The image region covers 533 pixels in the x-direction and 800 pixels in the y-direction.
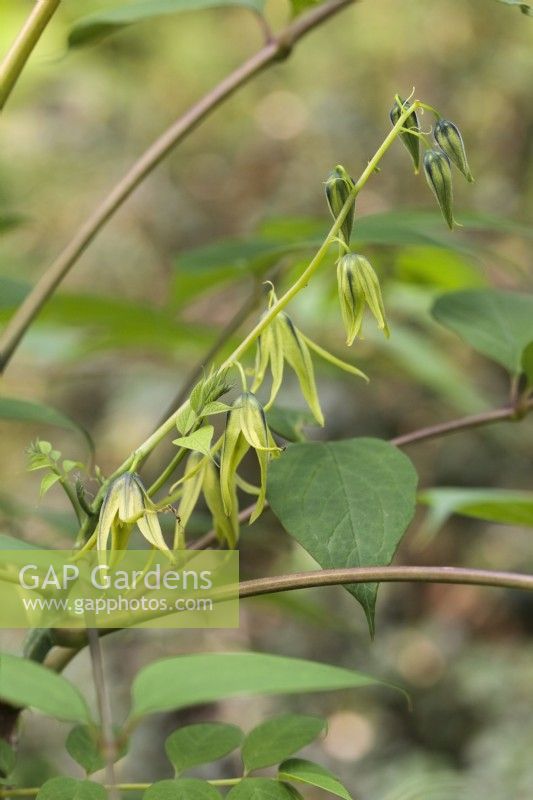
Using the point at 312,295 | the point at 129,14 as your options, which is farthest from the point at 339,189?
the point at 312,295

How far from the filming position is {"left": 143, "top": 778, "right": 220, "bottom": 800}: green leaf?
315mm

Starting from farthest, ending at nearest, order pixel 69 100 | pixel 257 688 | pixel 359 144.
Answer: pixel 69 100
pixel 359 144
pixel 257 688

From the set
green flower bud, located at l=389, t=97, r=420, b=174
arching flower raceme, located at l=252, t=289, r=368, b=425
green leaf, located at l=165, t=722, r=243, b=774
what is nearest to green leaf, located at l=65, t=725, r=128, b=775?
green leaf, located at l=165, t=722, r=243, b=774

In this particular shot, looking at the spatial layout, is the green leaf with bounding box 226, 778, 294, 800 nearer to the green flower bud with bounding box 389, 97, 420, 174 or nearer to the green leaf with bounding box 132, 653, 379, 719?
the green leaf with bounding box 132, 653, 379, 719

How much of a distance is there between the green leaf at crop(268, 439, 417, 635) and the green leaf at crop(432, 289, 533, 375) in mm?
173

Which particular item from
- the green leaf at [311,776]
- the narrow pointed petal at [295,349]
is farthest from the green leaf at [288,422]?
the green leaf at [311,776]

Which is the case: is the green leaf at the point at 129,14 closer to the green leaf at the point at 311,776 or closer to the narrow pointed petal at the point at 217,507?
the narrow pointed petal at the point at 217,507

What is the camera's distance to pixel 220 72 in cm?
310

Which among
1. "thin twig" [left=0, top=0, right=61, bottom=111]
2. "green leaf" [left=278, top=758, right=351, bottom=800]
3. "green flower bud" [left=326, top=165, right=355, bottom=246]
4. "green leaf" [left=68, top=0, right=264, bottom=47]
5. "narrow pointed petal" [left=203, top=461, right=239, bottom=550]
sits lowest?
"green leaf" [left=278, top=758, right=351, bottom=800]

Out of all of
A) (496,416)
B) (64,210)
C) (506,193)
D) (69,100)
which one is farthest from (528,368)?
(69,100)

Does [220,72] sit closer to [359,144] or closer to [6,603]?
[359,144]

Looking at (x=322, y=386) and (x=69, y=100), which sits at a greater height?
(x=69, y=100)

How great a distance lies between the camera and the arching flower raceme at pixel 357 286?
1.19 ft

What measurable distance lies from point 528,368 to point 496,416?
3 cm
